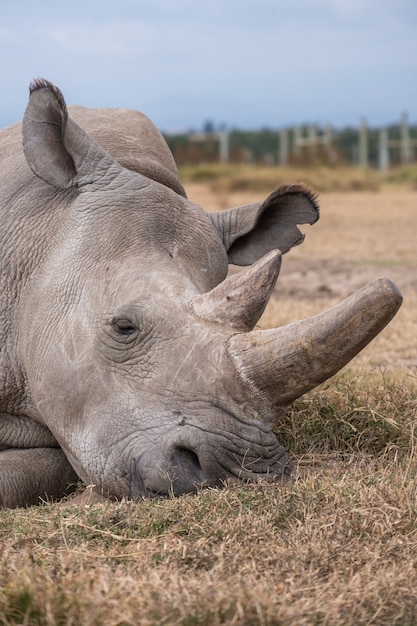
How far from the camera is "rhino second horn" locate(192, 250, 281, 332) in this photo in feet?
13.2

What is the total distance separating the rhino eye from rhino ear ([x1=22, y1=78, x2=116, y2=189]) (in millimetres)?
797

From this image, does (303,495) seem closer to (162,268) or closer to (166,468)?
(166,468)

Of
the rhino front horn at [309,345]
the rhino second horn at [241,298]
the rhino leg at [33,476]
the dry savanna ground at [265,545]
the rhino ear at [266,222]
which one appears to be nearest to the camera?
the dry savanna ground at [265,545]

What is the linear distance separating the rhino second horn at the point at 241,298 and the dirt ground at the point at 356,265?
178 cm

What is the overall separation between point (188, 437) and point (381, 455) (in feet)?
4.04

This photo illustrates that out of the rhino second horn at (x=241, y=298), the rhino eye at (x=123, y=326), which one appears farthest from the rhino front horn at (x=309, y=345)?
the rhino eye at (x=123, y=326)

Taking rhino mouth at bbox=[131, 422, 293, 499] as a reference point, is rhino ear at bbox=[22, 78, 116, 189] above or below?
above

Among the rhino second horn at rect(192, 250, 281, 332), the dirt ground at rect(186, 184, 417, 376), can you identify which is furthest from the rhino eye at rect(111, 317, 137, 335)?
the dirt ground at rect(186, 184, 417, 376)

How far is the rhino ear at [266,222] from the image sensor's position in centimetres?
516

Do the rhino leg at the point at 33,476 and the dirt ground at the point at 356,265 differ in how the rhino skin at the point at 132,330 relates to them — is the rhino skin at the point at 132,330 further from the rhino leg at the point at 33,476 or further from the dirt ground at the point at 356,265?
the dirt ground at the point at 356,265

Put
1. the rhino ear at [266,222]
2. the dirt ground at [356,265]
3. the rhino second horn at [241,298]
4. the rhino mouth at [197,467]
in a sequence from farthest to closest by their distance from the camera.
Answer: the dirt ground at [356,265] → the rhino ear at [266,222] → the rhino second horn at [241,298] → the rhino mouth at [197,467]

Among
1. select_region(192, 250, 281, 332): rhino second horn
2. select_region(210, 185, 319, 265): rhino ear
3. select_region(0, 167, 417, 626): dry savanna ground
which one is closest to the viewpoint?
select_region(0, 167, 417, 626): dry savanna ground

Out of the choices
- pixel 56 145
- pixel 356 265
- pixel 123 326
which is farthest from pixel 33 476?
pixel 356 265

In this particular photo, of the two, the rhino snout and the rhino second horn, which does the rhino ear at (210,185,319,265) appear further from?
the rhino snout
